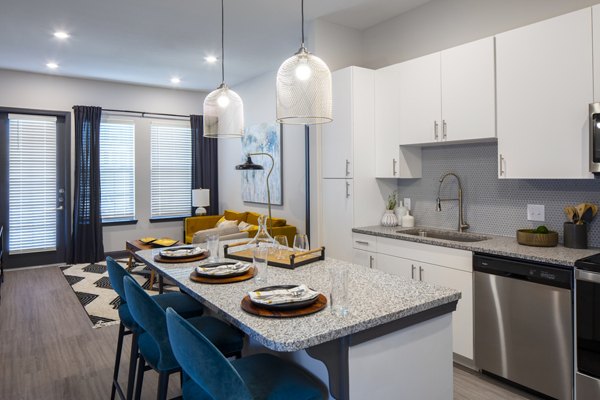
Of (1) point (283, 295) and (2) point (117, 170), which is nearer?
(1) point (283, 295)

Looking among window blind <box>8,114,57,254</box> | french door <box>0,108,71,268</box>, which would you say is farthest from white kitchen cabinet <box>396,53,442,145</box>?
window blind <box>8,114,57,254</box>

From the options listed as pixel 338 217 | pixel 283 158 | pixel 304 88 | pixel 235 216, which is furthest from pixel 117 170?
pixel 304 88

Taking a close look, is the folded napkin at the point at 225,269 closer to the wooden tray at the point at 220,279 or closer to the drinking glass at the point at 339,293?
the wooden tray at the point at 220,279

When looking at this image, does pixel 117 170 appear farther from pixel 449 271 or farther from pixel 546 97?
pixel 546 97

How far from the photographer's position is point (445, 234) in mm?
3555

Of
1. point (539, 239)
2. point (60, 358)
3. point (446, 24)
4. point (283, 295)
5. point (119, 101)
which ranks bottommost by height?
point (60, 358)

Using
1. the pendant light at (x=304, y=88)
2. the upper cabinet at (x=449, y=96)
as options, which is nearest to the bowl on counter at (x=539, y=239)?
the upper cabinet at (x=449, y=96)

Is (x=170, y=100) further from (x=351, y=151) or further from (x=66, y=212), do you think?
(x=351, y=151)

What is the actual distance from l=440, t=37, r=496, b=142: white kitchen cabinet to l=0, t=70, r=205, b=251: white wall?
5304mm

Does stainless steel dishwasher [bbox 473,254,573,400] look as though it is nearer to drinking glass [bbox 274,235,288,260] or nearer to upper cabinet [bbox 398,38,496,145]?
upper cabinet [bbox 398,38,496,145]

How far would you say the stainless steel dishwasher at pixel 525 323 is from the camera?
2322 millimetres

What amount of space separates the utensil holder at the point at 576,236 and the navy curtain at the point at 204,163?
6006 millimetres

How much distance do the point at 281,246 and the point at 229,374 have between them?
4.16 ft

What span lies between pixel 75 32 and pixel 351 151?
328 centimetres
